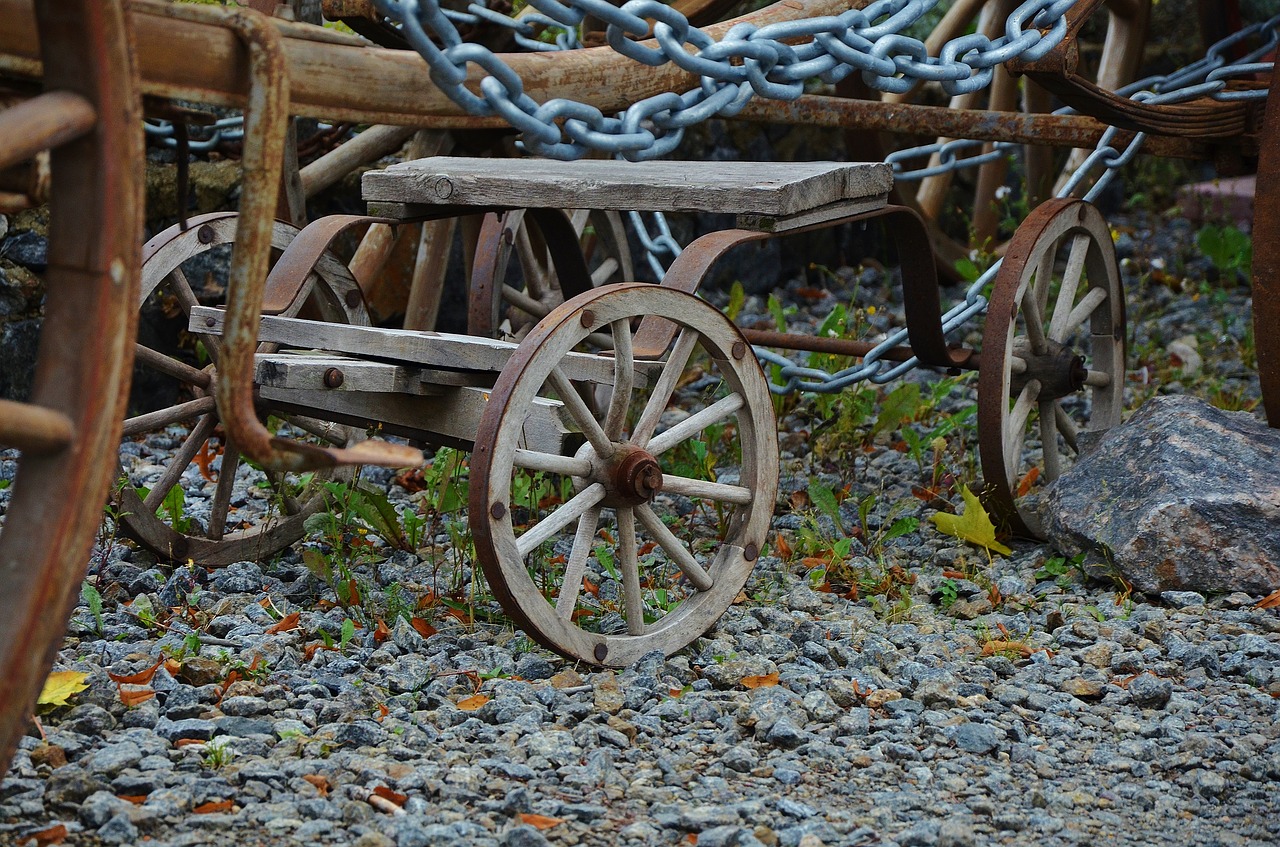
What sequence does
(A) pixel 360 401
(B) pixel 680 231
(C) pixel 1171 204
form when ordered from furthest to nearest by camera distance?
(C) pixel 1171 204 < (B) pixel 680 231 < (A) pixel 360 401

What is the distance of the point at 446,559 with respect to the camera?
2.90 m

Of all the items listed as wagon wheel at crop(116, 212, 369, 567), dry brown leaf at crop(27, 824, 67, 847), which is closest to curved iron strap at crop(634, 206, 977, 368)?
wagon wheel at crop(116, 212, 369, 567)

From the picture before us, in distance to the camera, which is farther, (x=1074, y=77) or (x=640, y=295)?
(x=1074, y=77)

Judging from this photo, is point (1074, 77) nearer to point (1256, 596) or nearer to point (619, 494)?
point (1256, 596)

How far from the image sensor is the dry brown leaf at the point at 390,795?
183cm

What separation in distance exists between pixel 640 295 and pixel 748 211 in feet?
1.27

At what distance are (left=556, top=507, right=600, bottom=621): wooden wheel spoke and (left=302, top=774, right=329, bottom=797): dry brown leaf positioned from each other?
1.69 ft

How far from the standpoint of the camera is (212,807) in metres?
1.79

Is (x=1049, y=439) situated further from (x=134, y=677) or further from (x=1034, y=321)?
(x=134, y=677)

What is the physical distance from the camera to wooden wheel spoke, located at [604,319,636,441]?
2.29 m

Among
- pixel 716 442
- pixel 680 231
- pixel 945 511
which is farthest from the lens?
pixel 680 231

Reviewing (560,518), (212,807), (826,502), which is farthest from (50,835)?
(826,502)

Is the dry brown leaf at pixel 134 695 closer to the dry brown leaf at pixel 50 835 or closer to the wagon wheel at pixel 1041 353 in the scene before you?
the dry brown leaf at pixel 50 835

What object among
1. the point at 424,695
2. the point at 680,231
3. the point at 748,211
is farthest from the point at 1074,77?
the point at 680,231
